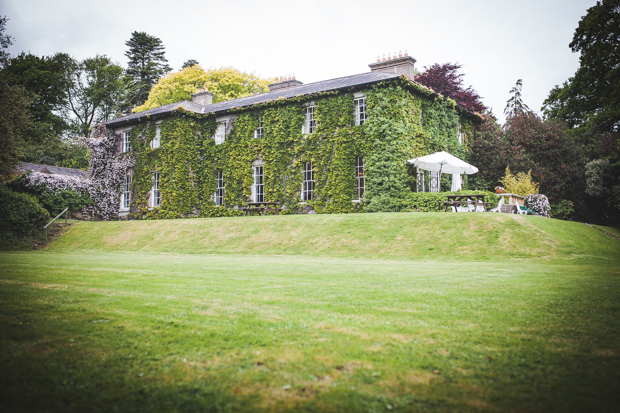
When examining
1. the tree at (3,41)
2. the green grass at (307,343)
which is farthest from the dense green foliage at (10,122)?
the green grass at (307,343)

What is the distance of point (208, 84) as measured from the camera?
147ft

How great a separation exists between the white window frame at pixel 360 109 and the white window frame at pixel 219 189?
10.2 m

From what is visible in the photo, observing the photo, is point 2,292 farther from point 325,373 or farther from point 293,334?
point 325,373

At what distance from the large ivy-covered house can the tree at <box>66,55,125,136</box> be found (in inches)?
892

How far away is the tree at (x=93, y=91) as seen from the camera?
167ft

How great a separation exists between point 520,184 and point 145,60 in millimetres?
49980

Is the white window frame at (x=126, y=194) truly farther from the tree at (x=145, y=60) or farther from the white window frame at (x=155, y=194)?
the tree at (x=145, y=60)

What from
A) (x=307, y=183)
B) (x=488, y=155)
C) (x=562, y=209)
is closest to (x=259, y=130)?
(x=307, y=183)

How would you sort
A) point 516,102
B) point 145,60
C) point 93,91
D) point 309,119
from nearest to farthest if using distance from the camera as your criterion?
point 309,119 < point 516,102 < point 93,91 < point 145,60

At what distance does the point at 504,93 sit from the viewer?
4412 cm

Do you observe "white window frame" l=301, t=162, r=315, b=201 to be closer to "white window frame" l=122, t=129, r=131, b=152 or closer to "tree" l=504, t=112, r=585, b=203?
"tree" l=504, t=112, r=585, b=203

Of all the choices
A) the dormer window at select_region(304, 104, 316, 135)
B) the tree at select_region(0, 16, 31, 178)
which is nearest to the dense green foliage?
the tree at select_region(0, 16, 31, 178)

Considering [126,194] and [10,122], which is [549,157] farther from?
[10,122]

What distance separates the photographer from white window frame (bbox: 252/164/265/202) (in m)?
26.4
